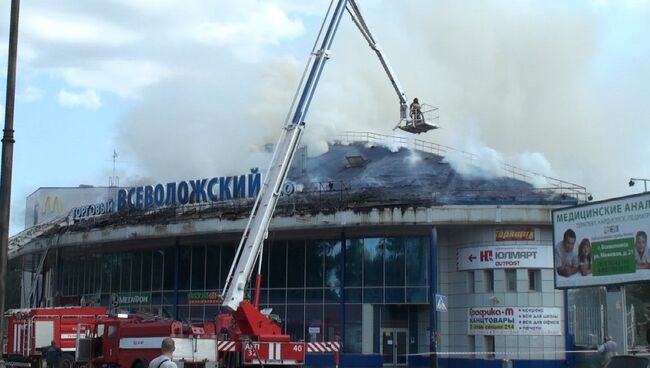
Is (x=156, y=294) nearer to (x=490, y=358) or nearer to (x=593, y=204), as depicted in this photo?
(x=490, y=358)

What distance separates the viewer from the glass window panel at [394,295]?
41.8 meters

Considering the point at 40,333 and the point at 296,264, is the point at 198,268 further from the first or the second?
the point at 40,333

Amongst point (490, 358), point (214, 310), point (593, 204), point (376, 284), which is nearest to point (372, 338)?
point (376, 284)

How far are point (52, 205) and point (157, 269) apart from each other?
36.1 m

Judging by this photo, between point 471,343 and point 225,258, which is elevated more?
point 225,258

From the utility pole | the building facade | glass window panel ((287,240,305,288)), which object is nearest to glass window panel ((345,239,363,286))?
the building facade

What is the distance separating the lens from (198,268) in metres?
47.1

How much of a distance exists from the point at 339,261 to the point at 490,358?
28.2ft

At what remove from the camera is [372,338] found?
138 feet

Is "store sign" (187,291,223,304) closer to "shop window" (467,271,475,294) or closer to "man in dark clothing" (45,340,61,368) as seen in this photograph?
"shop window" (467,271,475,294)

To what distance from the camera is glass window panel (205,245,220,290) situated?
46344 millimetres

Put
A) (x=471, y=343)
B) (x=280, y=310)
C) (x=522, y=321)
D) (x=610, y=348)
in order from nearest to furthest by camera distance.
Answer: (x=610, y=348) < (x=522, y=321) < (x=471, y=343) < (x=280, y=310)

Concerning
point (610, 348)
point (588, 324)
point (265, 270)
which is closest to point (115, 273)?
point (265, 270)

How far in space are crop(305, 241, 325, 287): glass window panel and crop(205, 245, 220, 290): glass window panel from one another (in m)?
4.90
